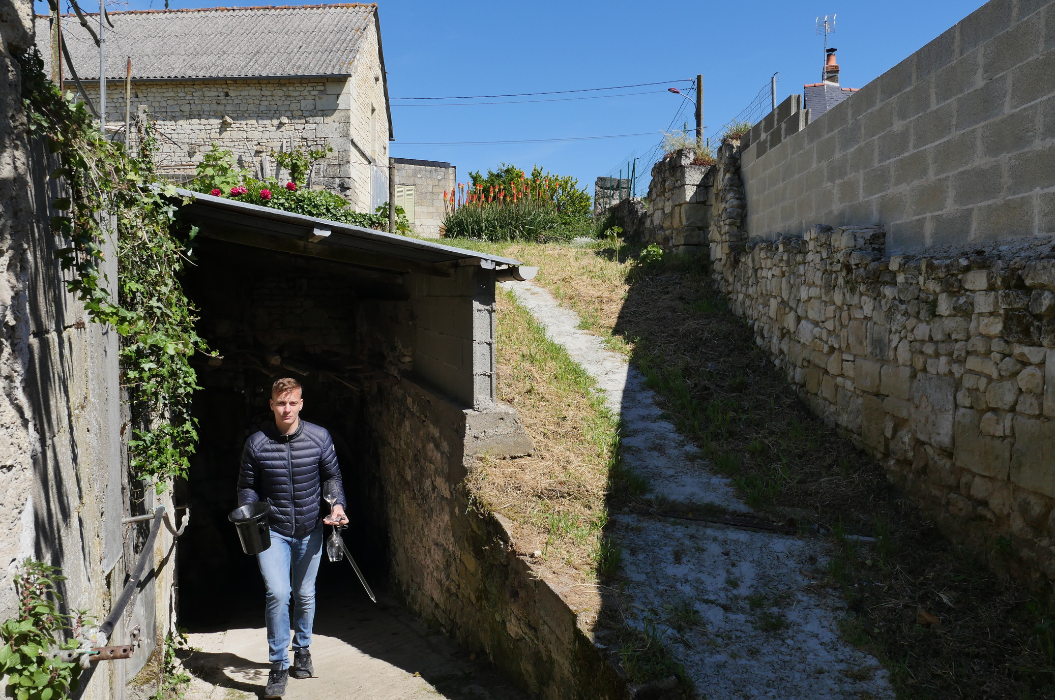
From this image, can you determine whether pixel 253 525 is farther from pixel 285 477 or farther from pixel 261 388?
pixel 261 388

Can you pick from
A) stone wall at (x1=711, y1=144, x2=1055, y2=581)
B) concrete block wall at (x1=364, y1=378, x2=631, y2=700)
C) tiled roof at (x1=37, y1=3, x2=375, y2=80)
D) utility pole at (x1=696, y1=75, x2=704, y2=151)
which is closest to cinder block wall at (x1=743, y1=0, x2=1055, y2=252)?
stone wall at (x1=711, y1=144, x2=1055, y2=581)

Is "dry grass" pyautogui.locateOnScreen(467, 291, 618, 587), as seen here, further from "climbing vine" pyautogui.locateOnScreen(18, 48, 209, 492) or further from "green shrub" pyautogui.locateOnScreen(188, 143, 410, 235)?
"green shrub" pyautogui.locateOnScreen(188, 143, 410, 235)


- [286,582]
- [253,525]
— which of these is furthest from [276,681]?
[253,525]

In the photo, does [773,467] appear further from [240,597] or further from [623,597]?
[240,597]

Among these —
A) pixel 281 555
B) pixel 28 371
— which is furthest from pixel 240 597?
pixel 28 371

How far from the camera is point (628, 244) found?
13258 mm

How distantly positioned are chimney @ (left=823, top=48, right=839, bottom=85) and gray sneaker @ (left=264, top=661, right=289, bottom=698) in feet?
37.5

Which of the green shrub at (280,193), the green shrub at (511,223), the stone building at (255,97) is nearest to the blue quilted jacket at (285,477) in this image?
the green shrub at (280,193)

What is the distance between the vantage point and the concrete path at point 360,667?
182 inches

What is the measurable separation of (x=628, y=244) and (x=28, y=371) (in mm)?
11681

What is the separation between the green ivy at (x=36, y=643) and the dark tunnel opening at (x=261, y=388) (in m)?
5.93

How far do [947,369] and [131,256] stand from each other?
16.0ft

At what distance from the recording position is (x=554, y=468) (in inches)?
211

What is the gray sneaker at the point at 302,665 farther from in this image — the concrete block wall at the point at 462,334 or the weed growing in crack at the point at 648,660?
the weed growing in crack at the point at 648,660
